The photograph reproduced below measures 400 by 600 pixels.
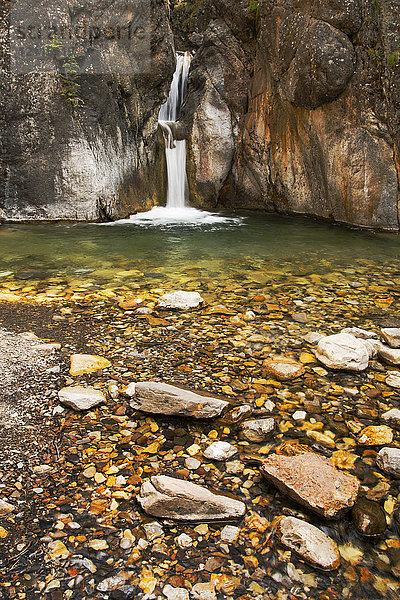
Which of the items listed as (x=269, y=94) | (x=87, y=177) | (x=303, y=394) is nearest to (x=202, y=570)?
(x=303, y=394)

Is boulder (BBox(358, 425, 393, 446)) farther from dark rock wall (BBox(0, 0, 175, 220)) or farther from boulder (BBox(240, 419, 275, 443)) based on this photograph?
dark rock wall (BBox(0, 0, 175, 220))

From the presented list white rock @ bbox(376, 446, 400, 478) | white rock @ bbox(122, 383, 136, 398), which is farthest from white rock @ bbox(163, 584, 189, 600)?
white rock @ bbox(122, 383, 136, 398)

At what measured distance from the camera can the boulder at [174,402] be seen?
243cm

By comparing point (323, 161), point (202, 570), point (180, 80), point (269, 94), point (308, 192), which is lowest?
point (202, 570)

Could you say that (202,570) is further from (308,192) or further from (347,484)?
(308,192)

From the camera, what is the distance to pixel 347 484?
6.22ft

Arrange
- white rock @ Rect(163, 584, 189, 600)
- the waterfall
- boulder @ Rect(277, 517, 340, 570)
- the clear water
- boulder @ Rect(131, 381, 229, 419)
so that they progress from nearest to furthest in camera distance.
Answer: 1. white rock @ Rect(163, 584, 189, 600)
2. boulder @ Rect(277, 517, 340, 570)
3. boulder @ Rect(131, 381, 229, 419)
4. the clear water
5. the waterfall

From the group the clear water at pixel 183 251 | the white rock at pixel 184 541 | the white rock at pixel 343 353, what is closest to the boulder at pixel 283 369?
the white rock at pixel 343 353

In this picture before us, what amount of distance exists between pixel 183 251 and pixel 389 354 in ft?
14.0

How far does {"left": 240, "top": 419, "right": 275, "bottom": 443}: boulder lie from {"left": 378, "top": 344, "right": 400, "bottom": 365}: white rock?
1227 mm

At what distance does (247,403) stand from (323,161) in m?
8.10

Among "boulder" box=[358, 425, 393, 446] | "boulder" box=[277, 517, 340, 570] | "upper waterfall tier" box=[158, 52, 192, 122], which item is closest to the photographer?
"boulder" box=[277, 517, 340, 570]

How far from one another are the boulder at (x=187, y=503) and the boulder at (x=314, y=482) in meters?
0.22

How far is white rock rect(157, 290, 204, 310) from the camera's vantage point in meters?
4.14
